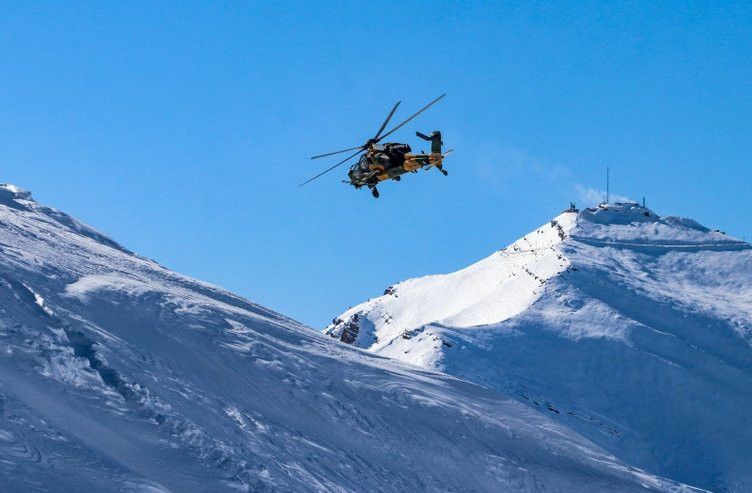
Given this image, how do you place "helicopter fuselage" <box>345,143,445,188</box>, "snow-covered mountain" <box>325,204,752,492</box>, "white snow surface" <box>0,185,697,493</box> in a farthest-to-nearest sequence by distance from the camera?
"snow-covered mountain" <box>325,204,752,492</box> → "helicopter fuselage" <box>345,143,445,188</box> → "white snow surface" <box>0,185,697,493</box>

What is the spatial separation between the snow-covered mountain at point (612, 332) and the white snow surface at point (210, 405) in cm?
980

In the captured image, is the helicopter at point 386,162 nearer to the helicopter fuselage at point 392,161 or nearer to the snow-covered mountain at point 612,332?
the helicopter fuselage at point 392,161

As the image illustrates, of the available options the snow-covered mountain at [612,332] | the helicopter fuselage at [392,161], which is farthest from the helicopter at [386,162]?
the snow-covered mountain at [612,332]

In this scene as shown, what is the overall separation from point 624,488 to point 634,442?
14.3 m

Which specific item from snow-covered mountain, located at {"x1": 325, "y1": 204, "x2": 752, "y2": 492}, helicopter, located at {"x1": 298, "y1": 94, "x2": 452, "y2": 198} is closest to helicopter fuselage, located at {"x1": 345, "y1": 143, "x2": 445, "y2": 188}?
helicopter, located at {"x1": 298, "y1": 94, "x2": 452, "y2": 198}

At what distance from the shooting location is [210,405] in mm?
41375

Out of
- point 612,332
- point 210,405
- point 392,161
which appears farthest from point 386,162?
point 612,332

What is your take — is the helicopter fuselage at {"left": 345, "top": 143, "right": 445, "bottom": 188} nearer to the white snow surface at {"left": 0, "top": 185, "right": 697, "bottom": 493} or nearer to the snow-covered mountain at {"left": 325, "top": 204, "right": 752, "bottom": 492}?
the white snow surface at {"left": 0, "top": 185, "right": 697, "bottom": 493}

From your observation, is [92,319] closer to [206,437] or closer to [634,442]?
[206,437]

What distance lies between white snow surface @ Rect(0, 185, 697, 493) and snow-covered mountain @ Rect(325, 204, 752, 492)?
9803mm

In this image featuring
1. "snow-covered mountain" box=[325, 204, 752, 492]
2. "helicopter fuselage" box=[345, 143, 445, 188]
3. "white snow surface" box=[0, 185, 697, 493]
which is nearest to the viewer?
"white snow surface" box=[0, 185, 697, 493]

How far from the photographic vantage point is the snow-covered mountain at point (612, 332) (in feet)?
204

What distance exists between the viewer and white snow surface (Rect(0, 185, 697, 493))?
3409 cm

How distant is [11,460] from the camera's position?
29953 mm
